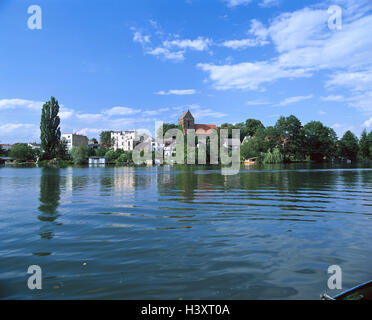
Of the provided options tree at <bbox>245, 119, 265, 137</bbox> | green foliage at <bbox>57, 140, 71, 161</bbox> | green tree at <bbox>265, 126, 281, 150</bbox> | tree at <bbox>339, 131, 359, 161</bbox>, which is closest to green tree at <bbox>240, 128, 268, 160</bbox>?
green tree at <bbox>265, 126, 281, 150</bbox>

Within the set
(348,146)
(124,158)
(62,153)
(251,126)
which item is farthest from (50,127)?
(348,146)

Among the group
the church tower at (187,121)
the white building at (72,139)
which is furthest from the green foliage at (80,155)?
the church tower at (187,121)

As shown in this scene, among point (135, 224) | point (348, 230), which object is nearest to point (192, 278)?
point (135, 224)

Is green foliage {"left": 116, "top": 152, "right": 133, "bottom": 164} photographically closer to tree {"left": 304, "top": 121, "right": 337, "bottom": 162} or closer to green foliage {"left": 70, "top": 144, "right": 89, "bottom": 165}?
green foliage {"left": 70, "top": 144, "right": 89, "bottom": 165}

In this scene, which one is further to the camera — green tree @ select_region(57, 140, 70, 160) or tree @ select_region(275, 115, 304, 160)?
tree @ select_region(275, 115, 304, 160)

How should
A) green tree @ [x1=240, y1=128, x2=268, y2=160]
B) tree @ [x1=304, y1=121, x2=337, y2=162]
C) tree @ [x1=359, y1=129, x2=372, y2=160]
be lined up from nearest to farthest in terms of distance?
green tree @ [x1=240, y1=128, x2=268, y2=160] < tree @ [x1=304, y1=121, x2=337, y2=162] < tree @ [x1=359, y1=129, x2=372, y2=160]

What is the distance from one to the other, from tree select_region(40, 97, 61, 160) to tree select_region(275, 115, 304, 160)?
81.9 m

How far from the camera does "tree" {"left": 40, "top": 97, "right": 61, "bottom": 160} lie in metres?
89.4

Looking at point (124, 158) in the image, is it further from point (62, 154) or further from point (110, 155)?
point (62, 154)

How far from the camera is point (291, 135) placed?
109 m

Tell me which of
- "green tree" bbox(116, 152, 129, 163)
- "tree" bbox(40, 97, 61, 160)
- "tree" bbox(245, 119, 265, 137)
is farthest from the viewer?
"tree" bbox(245, 119, 265, 137)

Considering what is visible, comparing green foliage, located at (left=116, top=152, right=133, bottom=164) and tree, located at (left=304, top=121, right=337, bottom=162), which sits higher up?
tree, located at (left=304, top=121, right=337, bottom=162)

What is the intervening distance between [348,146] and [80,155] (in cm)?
12091
